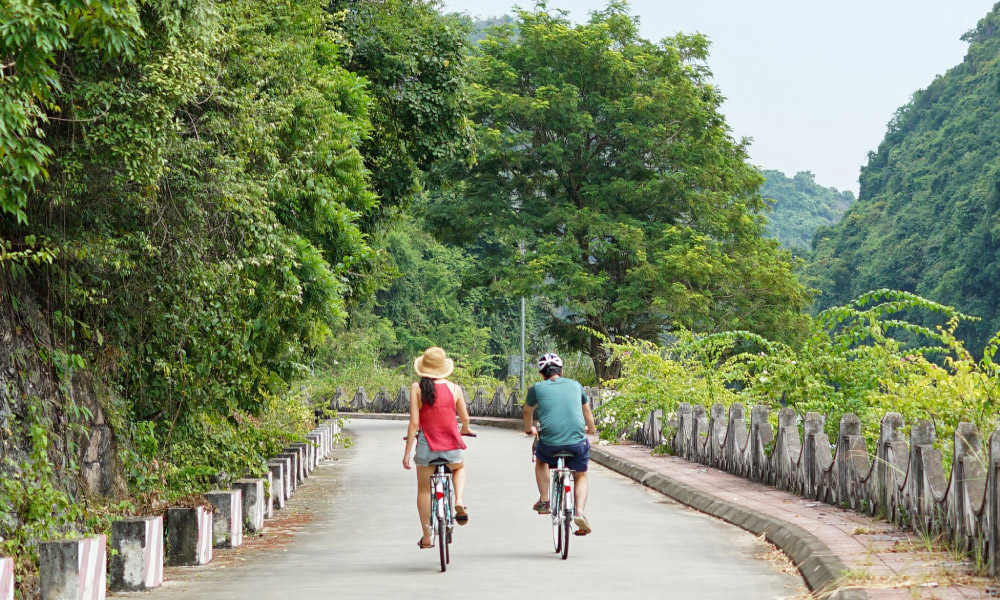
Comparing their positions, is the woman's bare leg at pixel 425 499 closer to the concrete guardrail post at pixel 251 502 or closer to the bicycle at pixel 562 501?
the bicycle at pixel 562 501

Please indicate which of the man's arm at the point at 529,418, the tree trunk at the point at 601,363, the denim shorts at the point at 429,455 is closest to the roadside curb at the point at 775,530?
the man's arm at the point at 529,418

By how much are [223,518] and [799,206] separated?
602 ft

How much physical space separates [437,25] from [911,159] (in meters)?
65.7

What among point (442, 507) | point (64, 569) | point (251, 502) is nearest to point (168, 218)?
point (251, 502)

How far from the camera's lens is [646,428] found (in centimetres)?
2698

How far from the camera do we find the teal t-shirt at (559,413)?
11.8 meters

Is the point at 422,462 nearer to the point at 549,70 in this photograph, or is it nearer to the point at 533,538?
the point at 533,538

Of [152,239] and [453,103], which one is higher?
[453,103]

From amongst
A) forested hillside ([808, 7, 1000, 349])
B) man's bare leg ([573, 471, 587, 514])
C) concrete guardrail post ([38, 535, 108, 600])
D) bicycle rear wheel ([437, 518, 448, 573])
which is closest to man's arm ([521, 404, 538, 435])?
man's bare leg ([573, 471, 587, 514])

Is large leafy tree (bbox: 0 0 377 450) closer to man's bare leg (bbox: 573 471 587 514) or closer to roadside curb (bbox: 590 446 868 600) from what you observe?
man's bare leg (bbox: 573 471 587 514)

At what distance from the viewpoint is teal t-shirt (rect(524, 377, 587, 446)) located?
38.5 feet

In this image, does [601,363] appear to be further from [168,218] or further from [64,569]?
[64,569]

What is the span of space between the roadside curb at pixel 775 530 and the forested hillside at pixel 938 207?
1919 inches

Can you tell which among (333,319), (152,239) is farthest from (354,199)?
(152,239)
